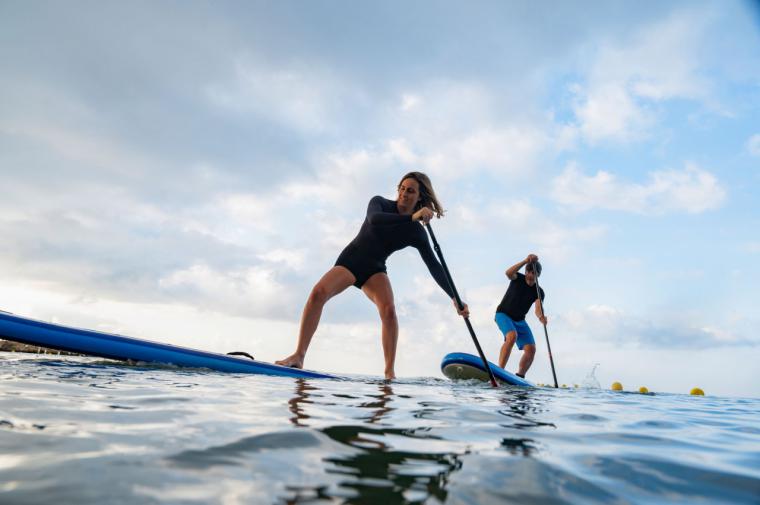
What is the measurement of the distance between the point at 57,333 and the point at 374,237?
3209 mm

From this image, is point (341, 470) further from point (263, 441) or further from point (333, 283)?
point (333, 283)

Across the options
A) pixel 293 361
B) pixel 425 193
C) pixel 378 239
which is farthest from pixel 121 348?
pixel 425 193

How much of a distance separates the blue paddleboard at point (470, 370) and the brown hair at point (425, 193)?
6.86ft

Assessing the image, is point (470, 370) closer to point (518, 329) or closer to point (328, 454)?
point (518, 329)

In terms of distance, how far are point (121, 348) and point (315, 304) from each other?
189 cm

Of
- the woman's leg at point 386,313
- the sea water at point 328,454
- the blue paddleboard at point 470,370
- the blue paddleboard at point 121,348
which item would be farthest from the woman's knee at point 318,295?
the sea water at point 328,454

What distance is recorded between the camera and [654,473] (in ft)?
4.91

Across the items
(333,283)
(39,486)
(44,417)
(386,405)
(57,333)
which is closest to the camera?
(39,486)

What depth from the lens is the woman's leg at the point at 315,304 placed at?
5.18m

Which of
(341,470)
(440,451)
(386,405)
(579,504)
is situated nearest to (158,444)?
(341,470)

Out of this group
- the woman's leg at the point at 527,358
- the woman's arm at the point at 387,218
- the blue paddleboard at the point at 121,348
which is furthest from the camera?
the woman's leg at the point at 527,358

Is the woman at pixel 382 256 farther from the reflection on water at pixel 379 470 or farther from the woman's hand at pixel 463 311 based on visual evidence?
the reflection on water at pixel 379 470

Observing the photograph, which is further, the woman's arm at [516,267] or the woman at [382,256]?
the woman's arm at [516,267]

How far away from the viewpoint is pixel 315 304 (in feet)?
17.5
